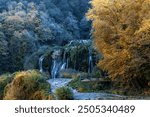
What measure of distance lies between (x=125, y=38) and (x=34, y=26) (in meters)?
27.2

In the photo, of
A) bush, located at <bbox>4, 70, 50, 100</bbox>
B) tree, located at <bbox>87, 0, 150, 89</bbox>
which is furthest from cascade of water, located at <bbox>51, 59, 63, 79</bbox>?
bush, located at <bbox>4, 70, 50, 100</bbox>

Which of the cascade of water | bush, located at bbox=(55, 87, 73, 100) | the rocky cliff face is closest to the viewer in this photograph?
bush, located at bbox=(55, 87, 73, 100)

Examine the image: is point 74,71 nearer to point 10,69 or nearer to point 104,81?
point 104,81

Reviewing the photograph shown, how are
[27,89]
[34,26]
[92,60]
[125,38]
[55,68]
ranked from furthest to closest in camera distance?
[34,26] → [55,68] → [92,60] → [125,38] → [27,89]

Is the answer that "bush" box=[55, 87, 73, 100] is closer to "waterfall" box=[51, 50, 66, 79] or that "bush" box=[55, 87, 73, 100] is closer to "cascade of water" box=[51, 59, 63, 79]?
"waterfall" box=[51, 50, 66, 79]

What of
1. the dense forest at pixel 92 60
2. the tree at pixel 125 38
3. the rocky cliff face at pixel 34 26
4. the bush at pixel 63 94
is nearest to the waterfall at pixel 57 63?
the dense forest at pixel 92 60

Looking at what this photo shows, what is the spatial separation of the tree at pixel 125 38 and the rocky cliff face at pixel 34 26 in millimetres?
17697

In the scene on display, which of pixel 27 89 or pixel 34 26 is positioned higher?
pixel 34 26

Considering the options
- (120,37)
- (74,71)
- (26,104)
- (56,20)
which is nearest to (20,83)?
(120,37)

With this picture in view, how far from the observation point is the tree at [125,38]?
2600 centimetres

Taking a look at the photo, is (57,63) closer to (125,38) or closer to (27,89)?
(125,38)

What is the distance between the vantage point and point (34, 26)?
5228 centimetres

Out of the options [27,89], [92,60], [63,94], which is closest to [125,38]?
[63,94]

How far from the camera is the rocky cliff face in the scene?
47.6 meters
